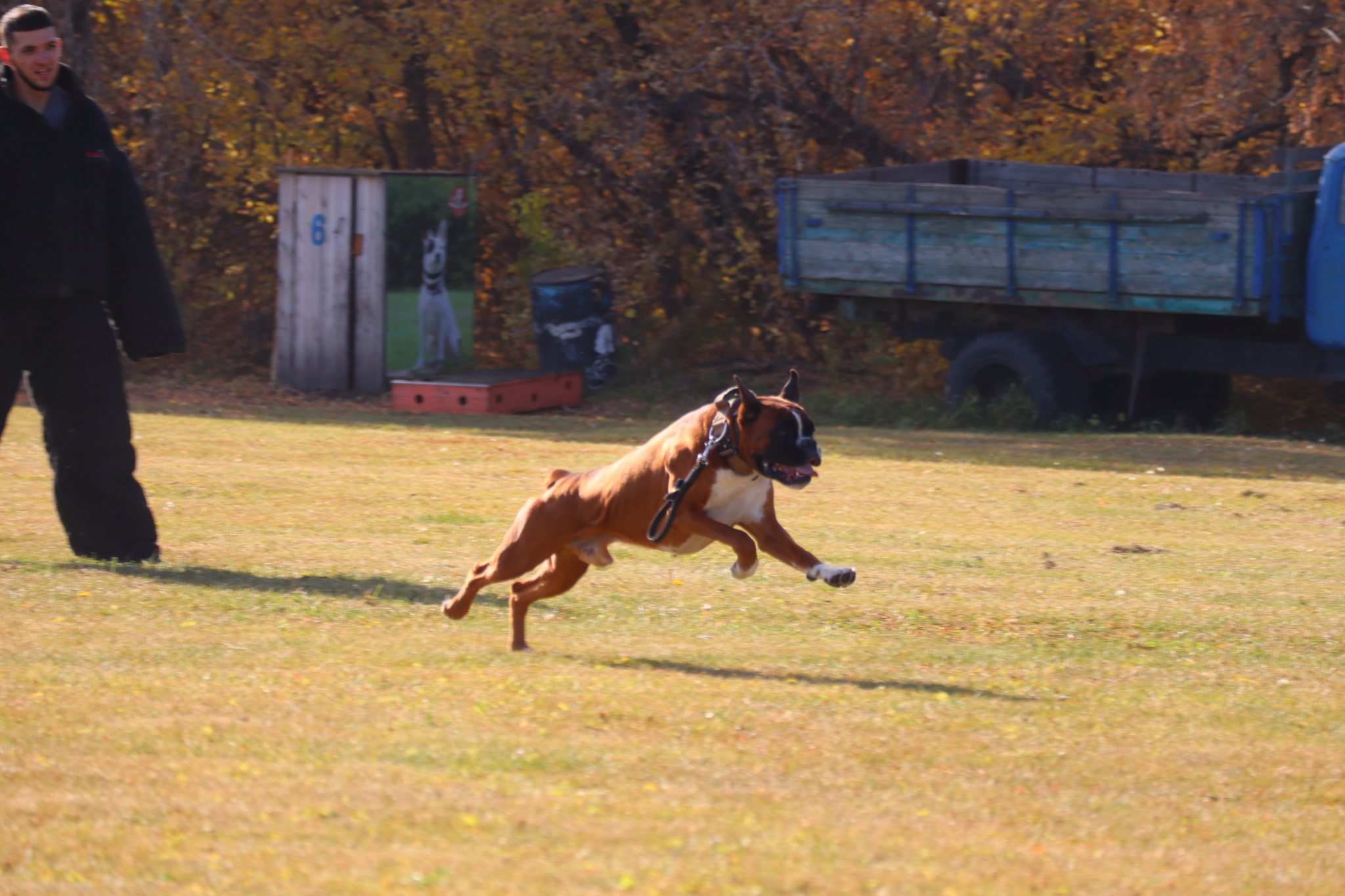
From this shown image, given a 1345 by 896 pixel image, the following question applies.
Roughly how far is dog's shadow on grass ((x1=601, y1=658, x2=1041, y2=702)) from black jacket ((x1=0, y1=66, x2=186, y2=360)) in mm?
3569

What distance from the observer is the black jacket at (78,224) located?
782 centimetres

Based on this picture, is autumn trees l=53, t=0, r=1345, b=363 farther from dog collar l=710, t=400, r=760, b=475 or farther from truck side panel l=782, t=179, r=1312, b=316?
dog collar l=710, t=400, r=760, b=475

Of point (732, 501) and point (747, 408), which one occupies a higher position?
point (747, 408)

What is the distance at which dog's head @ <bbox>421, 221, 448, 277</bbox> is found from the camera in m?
19.1

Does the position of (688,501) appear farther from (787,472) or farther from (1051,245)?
(1051,245)

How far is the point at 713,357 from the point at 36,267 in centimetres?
1366

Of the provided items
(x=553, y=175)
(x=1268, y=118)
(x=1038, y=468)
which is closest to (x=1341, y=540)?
(x=1038, y=468)

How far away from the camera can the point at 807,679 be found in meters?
6.13

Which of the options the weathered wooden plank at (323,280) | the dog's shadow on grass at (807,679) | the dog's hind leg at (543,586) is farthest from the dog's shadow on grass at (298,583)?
the weathered wooden plank at (323,280)

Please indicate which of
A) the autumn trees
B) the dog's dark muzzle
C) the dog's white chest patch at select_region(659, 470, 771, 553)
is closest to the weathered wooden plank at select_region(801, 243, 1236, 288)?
the autumn trees

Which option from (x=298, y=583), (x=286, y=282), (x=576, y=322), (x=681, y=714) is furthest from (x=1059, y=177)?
(x=681, y=714)

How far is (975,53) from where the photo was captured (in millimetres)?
19125

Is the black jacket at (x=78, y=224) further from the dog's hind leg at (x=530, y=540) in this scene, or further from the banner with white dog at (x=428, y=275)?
the banner with white dog at (x=428, y=275)

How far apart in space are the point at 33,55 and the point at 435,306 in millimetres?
11450
